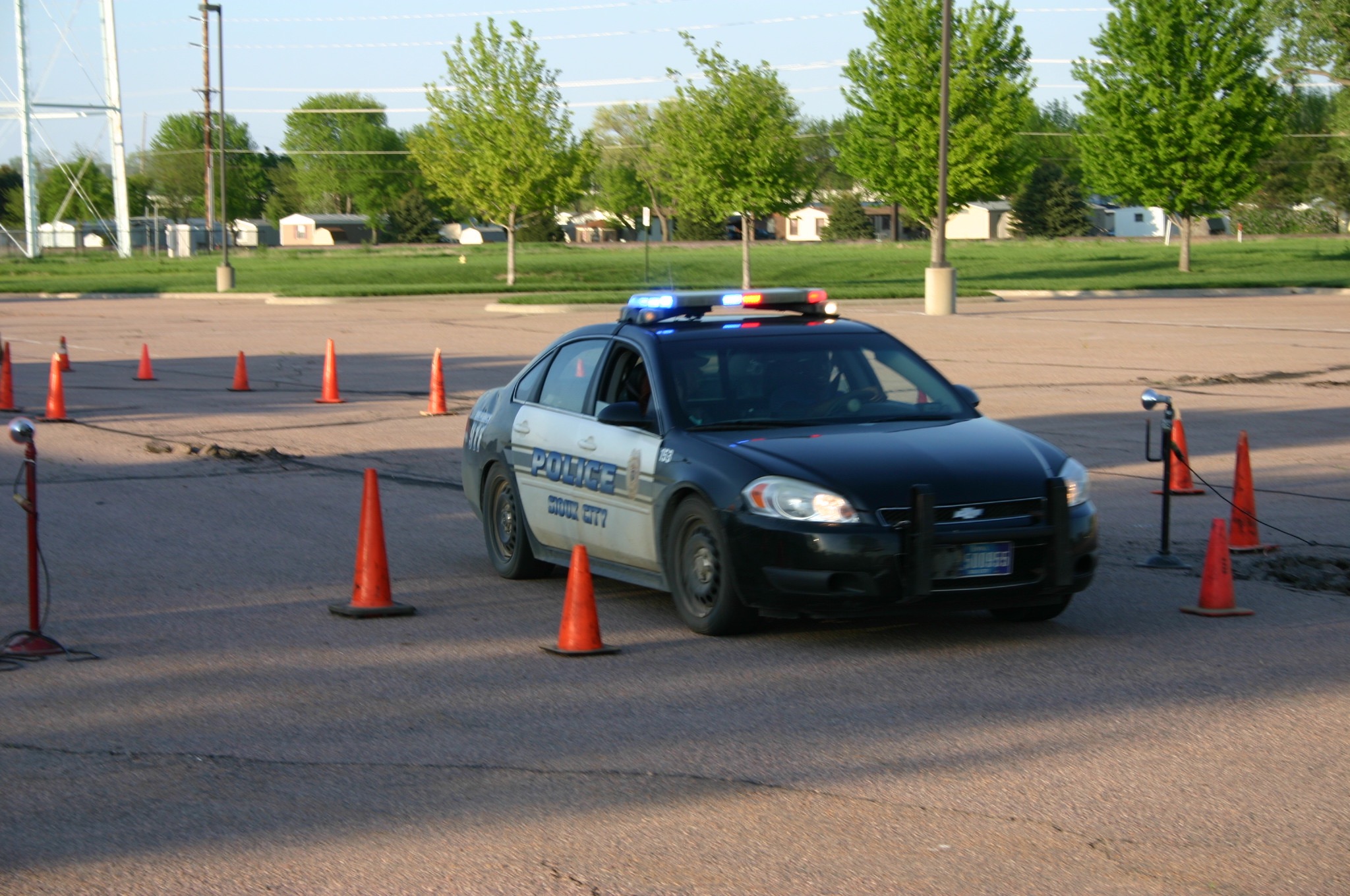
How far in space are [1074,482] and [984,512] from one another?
0.62m

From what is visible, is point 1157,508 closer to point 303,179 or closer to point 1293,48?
point 1293,48

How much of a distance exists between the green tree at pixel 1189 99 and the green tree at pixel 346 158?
9588 centimetres

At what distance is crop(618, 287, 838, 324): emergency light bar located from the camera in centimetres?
870

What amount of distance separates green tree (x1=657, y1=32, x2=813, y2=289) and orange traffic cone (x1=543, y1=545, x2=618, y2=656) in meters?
42.3

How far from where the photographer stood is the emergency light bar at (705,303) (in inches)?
342

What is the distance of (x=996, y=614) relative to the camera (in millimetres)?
7926

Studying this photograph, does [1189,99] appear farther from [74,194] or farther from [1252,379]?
[74,194]

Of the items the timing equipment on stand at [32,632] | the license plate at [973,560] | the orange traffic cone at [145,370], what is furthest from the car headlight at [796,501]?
the orange traffic cone at [145,370]

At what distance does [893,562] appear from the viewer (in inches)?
278

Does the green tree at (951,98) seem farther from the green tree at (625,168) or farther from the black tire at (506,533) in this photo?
the green tree at (625,168)

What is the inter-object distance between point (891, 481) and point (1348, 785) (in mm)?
2492

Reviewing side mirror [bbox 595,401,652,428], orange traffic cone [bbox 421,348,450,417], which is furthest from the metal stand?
orange traffic cone [bbox 421,348,450,417]

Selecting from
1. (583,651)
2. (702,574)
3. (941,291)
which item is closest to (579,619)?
(583,651)

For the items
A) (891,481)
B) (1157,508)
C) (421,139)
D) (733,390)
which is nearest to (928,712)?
(891,481)
